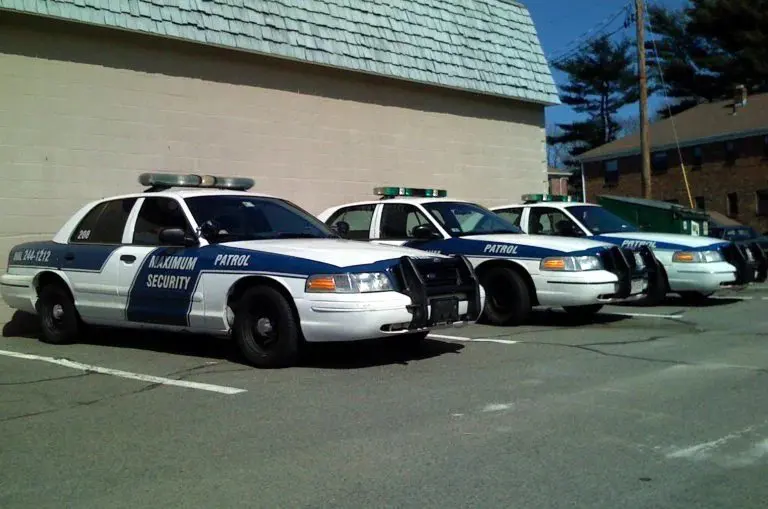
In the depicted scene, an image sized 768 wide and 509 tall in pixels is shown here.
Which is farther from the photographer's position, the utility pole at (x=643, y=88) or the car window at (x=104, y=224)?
the utility pole at (x=643, y=88)

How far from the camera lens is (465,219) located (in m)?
11.1

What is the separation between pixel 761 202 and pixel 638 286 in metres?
34.9

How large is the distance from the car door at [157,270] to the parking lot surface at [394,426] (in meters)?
0.51

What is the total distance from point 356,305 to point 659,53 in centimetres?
5296

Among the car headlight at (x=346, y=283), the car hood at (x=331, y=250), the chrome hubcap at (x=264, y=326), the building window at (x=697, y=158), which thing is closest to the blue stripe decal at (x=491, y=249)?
the car hood at (x=331, y=250)

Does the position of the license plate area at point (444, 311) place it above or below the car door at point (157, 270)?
below

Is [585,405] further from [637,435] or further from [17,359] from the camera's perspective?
[17,359]

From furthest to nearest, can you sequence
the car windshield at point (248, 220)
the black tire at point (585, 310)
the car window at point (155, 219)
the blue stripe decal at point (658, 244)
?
1. the blue stripe decal at point (658, 244)
2. the black tire at point (585, 310)
3. the car window at point (155, 219)
4. the car windshield at point (248, 220)

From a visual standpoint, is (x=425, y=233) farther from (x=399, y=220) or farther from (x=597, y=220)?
(x=597, y=220)

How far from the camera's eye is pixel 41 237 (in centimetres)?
1078

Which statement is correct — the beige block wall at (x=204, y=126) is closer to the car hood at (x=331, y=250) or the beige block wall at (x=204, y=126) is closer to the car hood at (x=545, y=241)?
the car hood at (x=545, y=241)

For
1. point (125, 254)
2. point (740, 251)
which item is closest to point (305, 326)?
point (125, 254)

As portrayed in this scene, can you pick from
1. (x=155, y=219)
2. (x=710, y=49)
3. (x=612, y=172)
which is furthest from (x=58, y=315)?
(x=710, y=49)

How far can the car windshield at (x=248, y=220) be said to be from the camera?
8.30 meters
